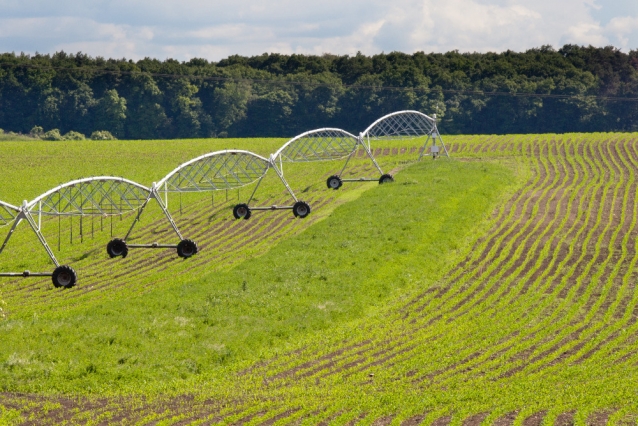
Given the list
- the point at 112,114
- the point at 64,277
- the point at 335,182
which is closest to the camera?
Result: the point at 64,277

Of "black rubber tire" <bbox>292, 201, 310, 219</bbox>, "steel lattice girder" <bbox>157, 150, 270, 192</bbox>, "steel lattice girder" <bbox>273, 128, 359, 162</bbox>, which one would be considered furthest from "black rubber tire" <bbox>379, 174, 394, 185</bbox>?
"black rubber tire" <bbox>292, 201, 310, 219</bbox>

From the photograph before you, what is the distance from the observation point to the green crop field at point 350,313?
2789 cm

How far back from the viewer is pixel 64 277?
46.2m

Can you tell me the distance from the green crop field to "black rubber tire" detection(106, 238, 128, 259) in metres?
0.60

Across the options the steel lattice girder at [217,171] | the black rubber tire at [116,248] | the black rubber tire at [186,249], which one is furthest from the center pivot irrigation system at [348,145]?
the black rubber tire at [116,248]

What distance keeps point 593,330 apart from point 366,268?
13786 mm

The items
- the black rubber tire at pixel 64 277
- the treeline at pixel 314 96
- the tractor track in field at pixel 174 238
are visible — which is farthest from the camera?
the treeline at pixel 314 96

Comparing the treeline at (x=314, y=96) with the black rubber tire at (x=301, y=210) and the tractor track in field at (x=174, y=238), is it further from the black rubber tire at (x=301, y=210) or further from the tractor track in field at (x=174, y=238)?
the black rubber tire at (x=301, y=210)

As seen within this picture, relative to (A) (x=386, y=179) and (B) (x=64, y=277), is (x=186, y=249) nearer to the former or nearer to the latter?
(B) (x=64, y=277)

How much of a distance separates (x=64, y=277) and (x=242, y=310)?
11.9 meters

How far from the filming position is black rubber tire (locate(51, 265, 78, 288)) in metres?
46.0

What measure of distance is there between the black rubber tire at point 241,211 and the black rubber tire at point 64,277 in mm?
20458

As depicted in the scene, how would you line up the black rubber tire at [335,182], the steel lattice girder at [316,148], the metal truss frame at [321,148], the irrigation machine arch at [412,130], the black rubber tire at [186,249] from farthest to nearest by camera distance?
the irrigation machine arch at [412,130] → the black rubber tire at [335,182] → the steel lattice girder at [316,148] → the metal truss frame at [321,148] → the black rubber tire at [186,249]

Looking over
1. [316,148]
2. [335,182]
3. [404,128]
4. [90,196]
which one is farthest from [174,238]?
[404,128]
